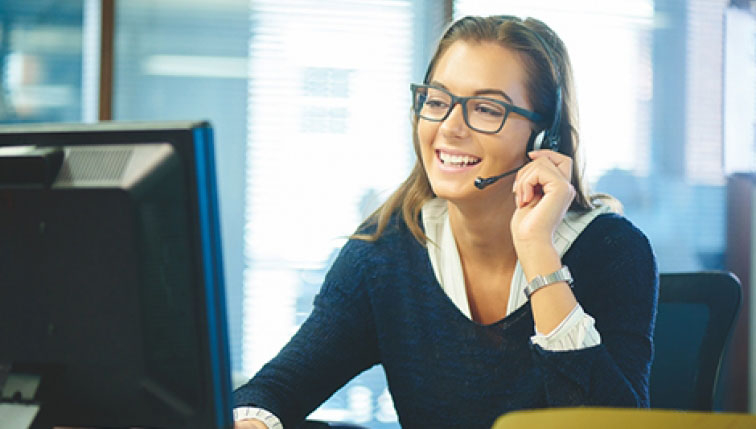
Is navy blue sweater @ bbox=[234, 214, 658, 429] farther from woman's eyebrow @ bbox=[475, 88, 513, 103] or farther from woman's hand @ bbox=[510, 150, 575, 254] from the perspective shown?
woman's eyebrow @ bbox=[475, 88, 513, 103]

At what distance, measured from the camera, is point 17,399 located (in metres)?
0.73

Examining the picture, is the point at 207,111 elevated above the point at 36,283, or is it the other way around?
the point at 207,111

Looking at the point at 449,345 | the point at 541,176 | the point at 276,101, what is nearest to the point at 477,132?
the point at 541,176

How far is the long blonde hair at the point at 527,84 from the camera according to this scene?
51.4 inches

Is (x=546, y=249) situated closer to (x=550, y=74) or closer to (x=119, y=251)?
(x=550, y=74)

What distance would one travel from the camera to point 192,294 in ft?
2.15

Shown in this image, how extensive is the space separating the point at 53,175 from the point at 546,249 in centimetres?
81

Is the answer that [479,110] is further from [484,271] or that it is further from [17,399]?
[17,399]

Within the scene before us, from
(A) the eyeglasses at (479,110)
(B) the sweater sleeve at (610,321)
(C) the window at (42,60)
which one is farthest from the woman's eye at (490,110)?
(C) the window at (42,60)

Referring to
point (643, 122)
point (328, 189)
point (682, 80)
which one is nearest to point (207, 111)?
point (328, 189)

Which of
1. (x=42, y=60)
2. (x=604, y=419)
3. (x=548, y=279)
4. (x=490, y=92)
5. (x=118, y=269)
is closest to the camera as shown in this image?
(x=604, y=419)

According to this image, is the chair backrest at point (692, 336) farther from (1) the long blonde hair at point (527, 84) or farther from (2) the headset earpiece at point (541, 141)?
(2) the headset earpiece at point (541, 141)

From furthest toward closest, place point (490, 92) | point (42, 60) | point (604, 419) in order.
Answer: point (42, 60)
point (490, 92)
point (604, 419)

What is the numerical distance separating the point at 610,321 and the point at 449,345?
0.97ft
